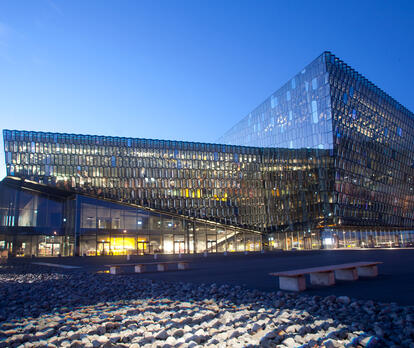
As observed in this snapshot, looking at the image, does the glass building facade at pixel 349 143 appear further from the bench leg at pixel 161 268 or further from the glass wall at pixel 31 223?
the bench leg at pixel 161 268

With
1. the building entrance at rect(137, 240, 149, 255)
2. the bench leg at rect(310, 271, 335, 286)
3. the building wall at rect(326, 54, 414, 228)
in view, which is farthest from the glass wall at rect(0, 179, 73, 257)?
the bench leg at rect(310, 271, 335, 286)

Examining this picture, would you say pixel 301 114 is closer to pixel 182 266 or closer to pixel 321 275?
pixel 182 266

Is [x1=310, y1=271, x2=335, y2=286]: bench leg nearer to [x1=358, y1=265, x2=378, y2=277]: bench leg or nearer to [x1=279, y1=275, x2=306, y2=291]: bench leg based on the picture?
[x1=279, y1=275, x2=306, y2=291]: bench leg

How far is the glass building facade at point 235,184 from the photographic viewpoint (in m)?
45.0

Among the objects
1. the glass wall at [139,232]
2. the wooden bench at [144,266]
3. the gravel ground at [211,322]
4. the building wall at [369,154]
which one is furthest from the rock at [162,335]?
the building wall at [369,154]

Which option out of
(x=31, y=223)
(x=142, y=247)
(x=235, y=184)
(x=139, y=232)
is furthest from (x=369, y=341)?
(x=235, y=184)

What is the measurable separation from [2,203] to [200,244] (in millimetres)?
24561

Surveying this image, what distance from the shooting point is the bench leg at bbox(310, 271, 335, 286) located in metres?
9.60

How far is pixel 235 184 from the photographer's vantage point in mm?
60688

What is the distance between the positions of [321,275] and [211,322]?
482 centimetres

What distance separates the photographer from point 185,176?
57875 millimetres

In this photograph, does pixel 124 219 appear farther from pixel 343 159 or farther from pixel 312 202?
pixel 343 159

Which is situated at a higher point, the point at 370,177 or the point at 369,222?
the point at 370,177

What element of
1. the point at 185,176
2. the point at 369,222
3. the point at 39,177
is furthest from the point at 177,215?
the point at 369,222
